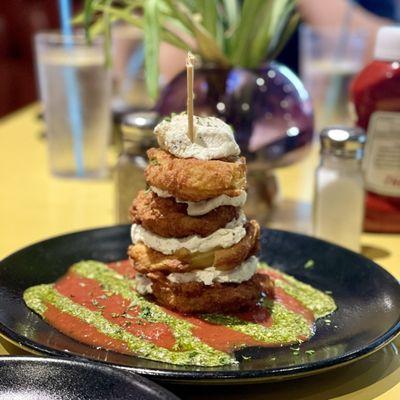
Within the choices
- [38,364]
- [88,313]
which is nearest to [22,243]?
[88,313]

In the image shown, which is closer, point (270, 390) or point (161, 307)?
point (270, 390)

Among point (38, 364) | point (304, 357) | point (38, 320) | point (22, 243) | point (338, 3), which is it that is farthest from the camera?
point (338, 3)

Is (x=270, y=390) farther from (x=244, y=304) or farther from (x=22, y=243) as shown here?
(x=22, y=243)

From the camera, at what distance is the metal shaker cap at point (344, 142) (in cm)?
166

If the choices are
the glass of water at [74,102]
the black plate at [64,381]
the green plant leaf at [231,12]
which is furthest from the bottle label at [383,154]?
the black plate at [64,381]

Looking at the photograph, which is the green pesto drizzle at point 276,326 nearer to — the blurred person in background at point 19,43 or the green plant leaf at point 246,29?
the green plant leaf at point 246,29

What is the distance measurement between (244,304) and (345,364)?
9.9 inches

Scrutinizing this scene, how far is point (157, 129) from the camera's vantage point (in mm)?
1253

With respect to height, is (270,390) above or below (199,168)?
below

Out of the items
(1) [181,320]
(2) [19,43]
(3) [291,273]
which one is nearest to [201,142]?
(1) [181,320]

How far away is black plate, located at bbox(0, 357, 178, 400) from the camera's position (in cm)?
90

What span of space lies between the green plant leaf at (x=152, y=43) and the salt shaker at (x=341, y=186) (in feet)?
1.34

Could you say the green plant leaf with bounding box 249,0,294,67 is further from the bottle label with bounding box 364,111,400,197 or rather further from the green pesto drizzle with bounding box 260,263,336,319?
the green pesto drizzle with bounding box 260,263,336,319

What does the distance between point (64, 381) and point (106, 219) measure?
3.42ft
